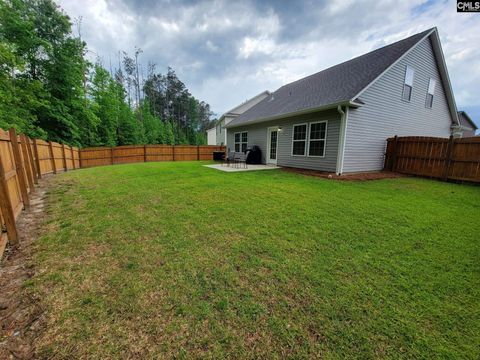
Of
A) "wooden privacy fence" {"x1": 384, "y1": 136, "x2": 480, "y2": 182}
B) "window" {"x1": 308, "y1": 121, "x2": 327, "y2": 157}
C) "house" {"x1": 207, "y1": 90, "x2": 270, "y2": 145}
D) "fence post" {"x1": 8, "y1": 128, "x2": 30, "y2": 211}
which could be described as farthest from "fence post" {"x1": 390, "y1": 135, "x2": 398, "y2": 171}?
"house" {"x1": 207, "y1": 90, "x2": 270, "y2": 145}

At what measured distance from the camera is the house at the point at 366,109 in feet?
26.0

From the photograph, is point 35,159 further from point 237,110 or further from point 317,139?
point 237,110

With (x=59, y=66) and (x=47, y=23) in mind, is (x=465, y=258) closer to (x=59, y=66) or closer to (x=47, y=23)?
(x=59, y=66)

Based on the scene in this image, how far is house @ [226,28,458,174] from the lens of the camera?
313 inches

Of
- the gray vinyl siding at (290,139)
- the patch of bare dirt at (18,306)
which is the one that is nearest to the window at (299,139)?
the gray vinyl siding at (290,139)

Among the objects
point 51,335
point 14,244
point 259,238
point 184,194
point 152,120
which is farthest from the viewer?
point 152,120

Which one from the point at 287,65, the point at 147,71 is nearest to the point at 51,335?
the point at 287,65

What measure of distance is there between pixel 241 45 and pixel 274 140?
7.72 meters

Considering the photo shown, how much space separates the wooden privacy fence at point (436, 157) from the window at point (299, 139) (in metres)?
3.82

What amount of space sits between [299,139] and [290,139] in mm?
591

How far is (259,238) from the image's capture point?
9.27 ft

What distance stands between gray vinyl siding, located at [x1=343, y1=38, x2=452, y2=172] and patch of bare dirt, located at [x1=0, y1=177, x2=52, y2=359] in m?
8.94

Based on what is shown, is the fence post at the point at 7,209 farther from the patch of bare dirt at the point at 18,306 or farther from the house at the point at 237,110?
the house at the point at 237,110

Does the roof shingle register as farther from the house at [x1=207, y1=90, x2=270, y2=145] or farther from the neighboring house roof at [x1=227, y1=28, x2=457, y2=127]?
the house at [x1=207, y1=90, x2=270, y2=145]
